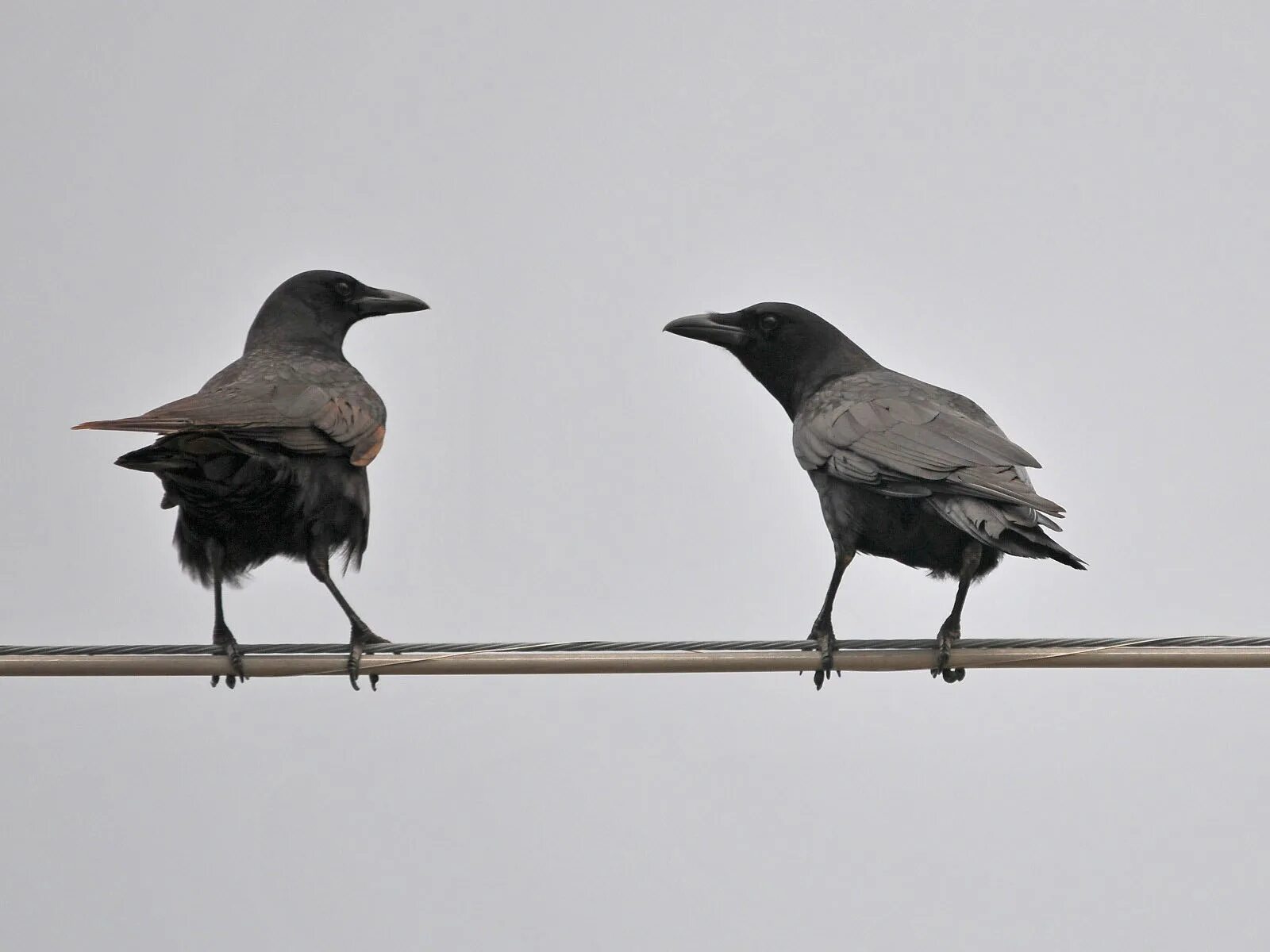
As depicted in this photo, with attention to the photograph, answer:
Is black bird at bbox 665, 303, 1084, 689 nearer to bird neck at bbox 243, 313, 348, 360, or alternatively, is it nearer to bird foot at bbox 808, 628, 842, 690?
bird foot at bbox 808, 628, 842, 690

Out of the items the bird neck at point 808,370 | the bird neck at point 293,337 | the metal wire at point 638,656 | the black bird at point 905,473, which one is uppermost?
the bird neck at point 293,337

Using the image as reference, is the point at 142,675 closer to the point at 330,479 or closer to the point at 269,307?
the point at 330,479

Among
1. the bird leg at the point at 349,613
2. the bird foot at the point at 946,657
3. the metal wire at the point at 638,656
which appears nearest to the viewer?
the metal wire at the point at 638,656

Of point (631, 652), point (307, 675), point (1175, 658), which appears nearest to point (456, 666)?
point (631, 652)

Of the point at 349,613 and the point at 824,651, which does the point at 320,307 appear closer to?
the point at 349,613

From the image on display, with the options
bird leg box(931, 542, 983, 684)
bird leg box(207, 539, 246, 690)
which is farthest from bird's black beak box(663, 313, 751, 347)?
bird leg box(207, 539, 246, 690)

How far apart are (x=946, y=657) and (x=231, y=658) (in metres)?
3.05

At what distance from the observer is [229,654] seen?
6961mm

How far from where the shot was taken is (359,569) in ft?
26.3

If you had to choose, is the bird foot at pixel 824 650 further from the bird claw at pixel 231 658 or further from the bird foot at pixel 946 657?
the bird claw at pixel 231 658

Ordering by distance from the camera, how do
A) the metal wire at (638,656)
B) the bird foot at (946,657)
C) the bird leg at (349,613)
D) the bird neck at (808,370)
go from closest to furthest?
the metal wire at (638,656), the bird foot at (946,657), the bird leg at (349,613), the bird neck at (808,370)

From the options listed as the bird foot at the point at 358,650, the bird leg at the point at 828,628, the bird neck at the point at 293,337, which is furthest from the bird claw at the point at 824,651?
the bird neck at the point at 293,337

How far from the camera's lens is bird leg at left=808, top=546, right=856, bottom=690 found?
6.67 metres

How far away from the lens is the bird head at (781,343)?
8.76 meters
